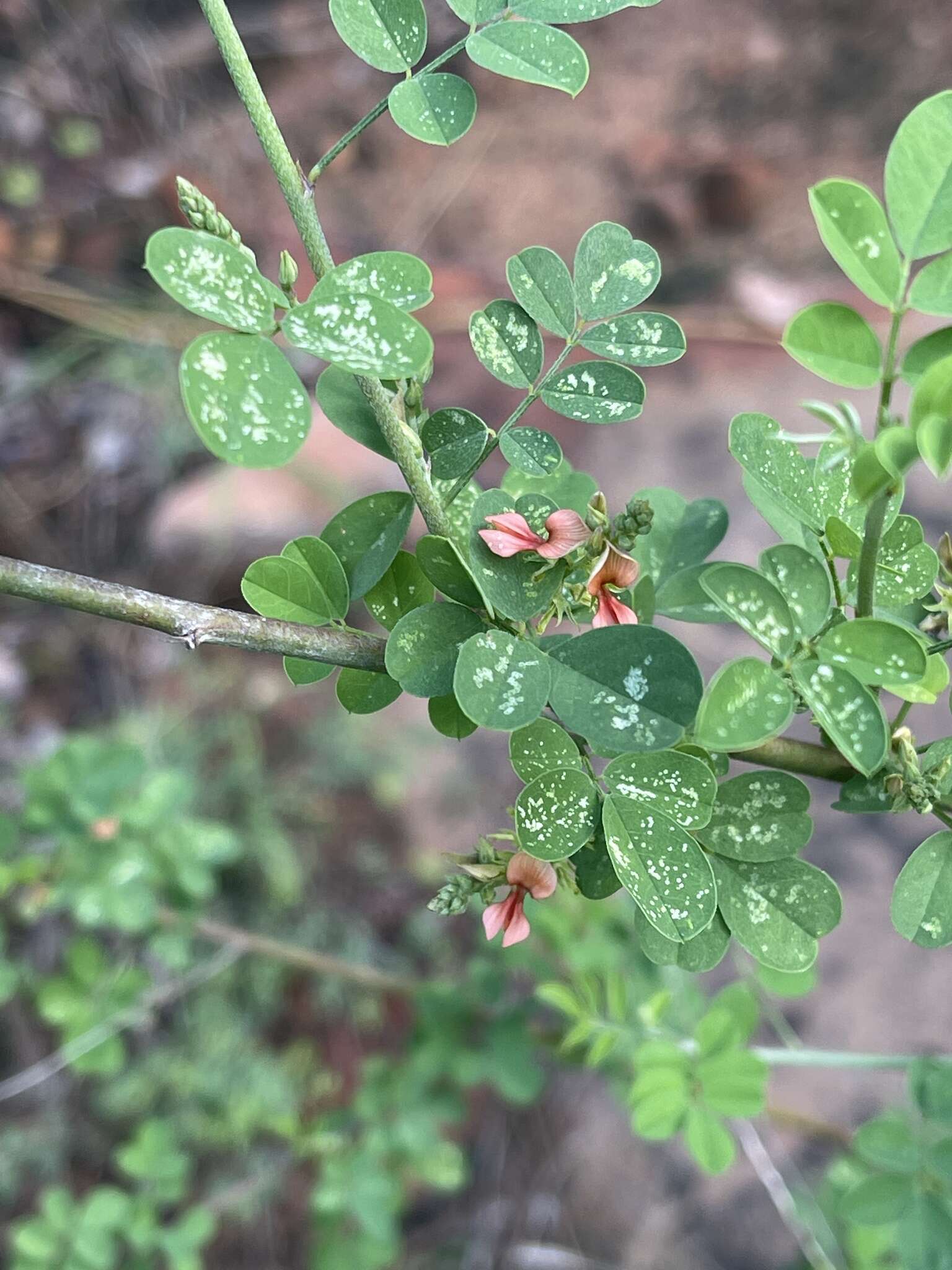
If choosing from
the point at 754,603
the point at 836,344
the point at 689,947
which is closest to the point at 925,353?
the point at 836,344

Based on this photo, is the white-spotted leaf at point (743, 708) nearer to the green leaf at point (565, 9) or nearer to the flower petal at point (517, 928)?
the flower petal at point (517, 928)

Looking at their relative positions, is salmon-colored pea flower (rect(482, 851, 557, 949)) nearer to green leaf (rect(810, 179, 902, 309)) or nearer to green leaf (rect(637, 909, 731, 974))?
green leaf (rect(637, 909, 731, 974))

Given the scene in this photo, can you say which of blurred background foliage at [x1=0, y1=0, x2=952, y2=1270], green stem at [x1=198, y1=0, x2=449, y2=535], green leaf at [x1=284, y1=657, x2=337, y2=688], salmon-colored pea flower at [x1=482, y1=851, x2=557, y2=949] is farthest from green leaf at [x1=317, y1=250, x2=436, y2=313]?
blurred background foliage at [x1=0, y1=0, x2=952, y2=1270]

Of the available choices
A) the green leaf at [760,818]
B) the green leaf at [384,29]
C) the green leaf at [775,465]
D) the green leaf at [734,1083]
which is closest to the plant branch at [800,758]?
the green leaf at [760,818]

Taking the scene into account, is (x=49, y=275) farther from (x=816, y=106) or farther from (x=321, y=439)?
(x=816, y=106)

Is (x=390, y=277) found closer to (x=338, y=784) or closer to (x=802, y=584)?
(x=802, y=584)
